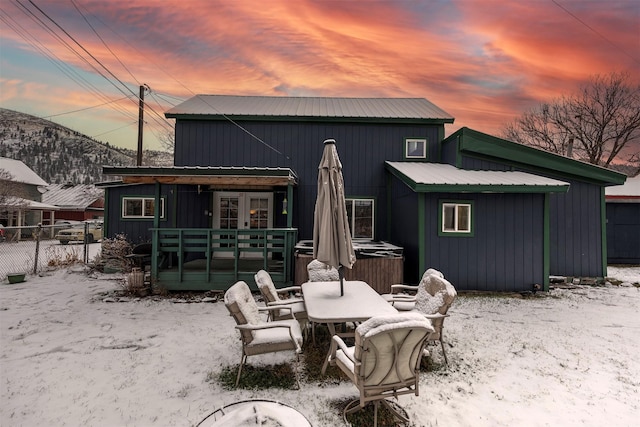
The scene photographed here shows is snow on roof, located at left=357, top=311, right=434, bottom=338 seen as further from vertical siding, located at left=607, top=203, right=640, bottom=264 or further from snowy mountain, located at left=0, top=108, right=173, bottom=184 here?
snowy mountain, located at left=0, top=108, right=173, bottom=184

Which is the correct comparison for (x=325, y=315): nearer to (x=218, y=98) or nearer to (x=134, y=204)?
(x=134, y=204)

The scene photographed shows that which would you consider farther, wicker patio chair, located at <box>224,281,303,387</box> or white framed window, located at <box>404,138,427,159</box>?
white framed window, located at <box>404,138,427,159</box>

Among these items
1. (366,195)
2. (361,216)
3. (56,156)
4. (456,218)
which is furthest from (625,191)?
(56,156)

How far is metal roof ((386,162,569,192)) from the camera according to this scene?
7.04 m

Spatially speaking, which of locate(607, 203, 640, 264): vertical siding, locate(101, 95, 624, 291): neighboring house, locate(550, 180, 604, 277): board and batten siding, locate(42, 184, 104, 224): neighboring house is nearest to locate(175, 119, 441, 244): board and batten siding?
locate(101, 95, 624, 291): neighboring house

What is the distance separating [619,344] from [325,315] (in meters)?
4.72

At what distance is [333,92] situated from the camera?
587 inches

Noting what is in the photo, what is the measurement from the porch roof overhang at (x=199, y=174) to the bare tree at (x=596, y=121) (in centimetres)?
1993

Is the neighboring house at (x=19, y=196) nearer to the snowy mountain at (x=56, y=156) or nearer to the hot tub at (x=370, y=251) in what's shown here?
the hot tub at (x=370, y=251)

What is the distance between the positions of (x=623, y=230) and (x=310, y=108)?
41.8 feet

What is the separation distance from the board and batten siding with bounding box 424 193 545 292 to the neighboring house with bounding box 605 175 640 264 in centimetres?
667

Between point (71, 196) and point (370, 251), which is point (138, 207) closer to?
point (370, 251)

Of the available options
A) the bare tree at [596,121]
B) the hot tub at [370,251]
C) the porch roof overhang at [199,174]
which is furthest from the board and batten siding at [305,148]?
the bare tree at [596,121]

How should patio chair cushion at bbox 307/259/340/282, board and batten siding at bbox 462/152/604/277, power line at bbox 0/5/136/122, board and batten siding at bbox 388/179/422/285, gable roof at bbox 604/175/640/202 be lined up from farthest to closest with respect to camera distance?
gable roof at bbox 604/175/640/202 < board and batten siding at bbox 462/152/604/277 < board and batten siding at bbox 388/179/422/285 < power line at bbox 0/5/136/122 < patio chair cushion at bbox 307/259/340/282
